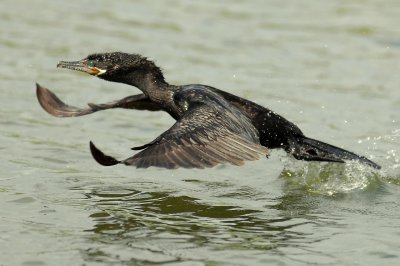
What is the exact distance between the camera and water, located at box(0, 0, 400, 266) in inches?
345

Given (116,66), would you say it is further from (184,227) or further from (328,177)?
(328,177)

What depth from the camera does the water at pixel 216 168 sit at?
8758 millimetres

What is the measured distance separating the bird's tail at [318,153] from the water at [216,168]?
131 mm

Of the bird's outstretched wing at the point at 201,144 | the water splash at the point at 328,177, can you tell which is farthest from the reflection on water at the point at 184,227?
the bird's outstretched wing at the point at 201,144

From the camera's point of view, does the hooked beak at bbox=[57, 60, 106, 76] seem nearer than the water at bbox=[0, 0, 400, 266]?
No

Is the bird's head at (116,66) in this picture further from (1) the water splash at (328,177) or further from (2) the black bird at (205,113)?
(1) the water splash at (328,177)

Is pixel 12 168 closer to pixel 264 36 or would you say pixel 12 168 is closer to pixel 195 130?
pixel 195 130

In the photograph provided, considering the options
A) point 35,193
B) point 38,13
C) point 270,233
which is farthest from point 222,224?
point 38,13

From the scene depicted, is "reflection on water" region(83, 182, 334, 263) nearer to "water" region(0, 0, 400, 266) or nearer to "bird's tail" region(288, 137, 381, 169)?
"water" region(0, 0, 400, 266)

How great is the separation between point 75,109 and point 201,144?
112 inches

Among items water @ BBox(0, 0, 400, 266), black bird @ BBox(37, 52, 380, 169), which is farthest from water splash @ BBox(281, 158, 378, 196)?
black bird @ BBox(37, 52, 380, 169)

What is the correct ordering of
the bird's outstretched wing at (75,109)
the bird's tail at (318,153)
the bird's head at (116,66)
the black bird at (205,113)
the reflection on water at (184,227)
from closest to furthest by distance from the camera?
the reflection on water at (184,227)
the black bird at (205,113)
the bird's tail at (318,153)
the bird's head at (116,66)
the bird's outstretched wing at (75,109)

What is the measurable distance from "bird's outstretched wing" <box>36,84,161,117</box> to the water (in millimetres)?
549

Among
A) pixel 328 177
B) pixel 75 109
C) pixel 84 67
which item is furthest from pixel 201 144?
pixel 75 109
